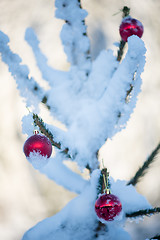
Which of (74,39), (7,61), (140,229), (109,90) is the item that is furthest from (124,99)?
(140,229)

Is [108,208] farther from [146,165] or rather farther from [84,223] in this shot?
[146,165]

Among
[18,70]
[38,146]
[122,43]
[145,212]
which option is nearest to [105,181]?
[145,212]

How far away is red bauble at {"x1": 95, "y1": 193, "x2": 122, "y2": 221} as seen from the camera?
115cm

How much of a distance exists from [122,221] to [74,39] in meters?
1.35

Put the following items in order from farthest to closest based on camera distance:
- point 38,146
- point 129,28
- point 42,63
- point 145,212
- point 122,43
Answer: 1. point 42,63
2. point 122,43
3. point 129,28
4. point 145,212
5. point 38,146

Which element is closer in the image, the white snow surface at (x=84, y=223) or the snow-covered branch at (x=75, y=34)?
the white snow surface at (x=84, y=223)

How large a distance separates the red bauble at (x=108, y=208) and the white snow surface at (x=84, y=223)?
0.16m

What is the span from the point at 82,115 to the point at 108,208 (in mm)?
684

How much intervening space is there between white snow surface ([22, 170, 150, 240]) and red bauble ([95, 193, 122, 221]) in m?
0.16

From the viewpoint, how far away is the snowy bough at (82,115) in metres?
1.30

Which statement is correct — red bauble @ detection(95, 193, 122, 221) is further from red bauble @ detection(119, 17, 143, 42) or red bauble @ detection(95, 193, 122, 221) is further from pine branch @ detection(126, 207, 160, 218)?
red bauble @ detection(119, 17, 143, 42)

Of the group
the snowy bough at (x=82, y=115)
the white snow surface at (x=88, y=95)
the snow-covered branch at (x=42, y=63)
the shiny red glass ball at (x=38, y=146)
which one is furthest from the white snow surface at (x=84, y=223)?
the snow-covered branch at (x=42, y=63)

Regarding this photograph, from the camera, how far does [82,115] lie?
1575 mm

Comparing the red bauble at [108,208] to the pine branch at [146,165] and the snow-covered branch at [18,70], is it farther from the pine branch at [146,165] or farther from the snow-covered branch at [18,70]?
the snow-covered branch at [18,70]
